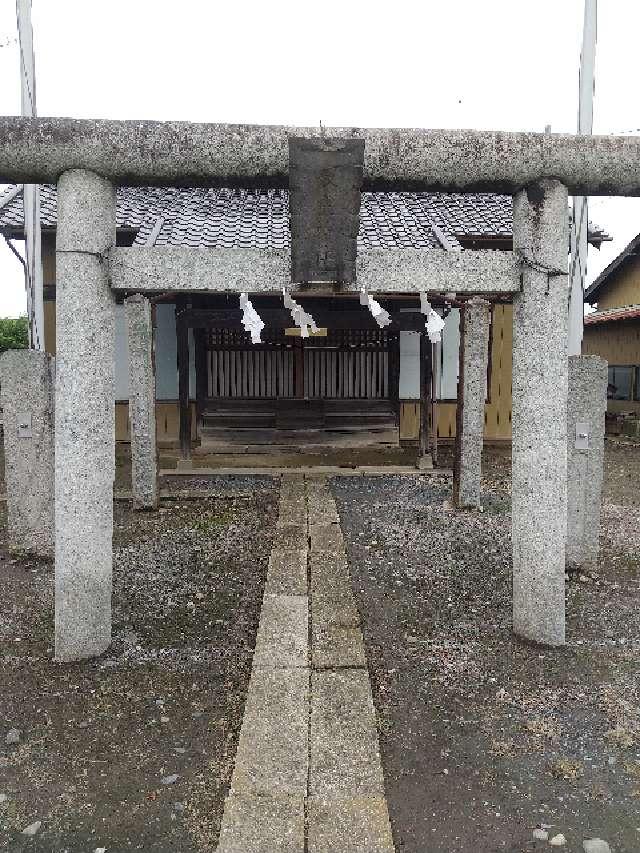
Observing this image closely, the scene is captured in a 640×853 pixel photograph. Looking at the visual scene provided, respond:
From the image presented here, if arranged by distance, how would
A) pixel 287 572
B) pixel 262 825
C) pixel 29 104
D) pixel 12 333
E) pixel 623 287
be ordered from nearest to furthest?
pixel 262 825 → pixel 287 572 → pixel 29 104 → pixel 12 333 → pixel 623 287

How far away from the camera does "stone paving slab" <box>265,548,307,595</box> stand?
450 cm

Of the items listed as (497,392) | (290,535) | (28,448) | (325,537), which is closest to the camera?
(28,448)

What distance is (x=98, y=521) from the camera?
11.4 feet

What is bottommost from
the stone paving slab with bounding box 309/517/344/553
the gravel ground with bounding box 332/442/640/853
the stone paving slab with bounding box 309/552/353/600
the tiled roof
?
the gravel ground with bounding box 332/442/640/853

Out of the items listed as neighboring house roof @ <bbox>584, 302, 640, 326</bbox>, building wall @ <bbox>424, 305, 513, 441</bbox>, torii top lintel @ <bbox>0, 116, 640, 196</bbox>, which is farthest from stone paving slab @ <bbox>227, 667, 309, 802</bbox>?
neighboring house roof @ <bbox>584, 302, 640, 326</bbox>

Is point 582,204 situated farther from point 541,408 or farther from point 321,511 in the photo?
point 541,408

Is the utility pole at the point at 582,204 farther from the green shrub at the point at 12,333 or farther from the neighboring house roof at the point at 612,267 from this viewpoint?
the green shrub at the point at 12,333

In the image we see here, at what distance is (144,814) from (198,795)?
22cm

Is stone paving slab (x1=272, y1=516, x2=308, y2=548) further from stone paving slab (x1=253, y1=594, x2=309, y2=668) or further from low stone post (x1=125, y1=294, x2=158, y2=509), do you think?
low stone post (x1=125, y1=294, x2=158, y2=509)

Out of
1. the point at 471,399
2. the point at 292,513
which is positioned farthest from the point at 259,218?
the point at 292,513

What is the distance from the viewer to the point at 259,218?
31.7 ft

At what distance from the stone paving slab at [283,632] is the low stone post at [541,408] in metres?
1.44

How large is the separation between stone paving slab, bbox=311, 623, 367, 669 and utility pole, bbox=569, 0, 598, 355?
19.6 ft

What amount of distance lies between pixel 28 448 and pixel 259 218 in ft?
19.2
